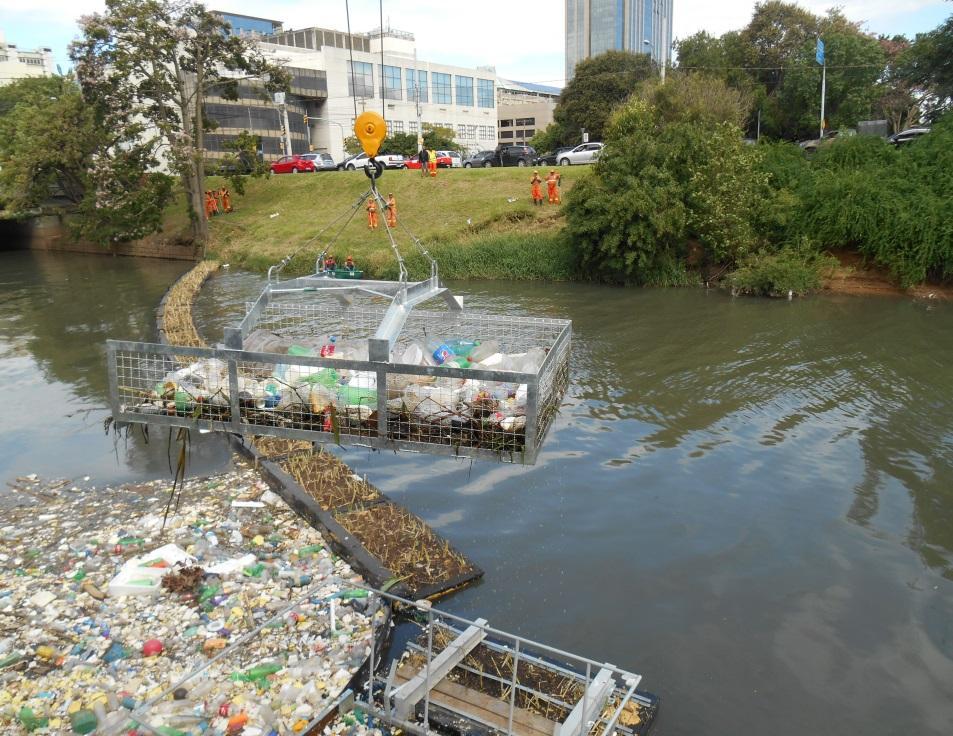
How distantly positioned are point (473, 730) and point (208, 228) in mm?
31171

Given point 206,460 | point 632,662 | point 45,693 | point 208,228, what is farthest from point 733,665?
point 208,228

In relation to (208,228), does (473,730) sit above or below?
below

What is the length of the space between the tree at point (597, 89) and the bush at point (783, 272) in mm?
33161

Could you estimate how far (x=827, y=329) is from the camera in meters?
16.1

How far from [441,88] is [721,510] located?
69.0m

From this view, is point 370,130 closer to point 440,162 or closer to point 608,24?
point 440,162

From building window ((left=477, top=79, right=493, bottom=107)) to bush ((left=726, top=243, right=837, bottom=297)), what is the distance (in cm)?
5924

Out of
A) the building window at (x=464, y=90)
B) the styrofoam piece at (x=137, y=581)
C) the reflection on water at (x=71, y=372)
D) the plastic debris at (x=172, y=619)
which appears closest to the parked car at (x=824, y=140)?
the reflection on water at (x=71, y=372)

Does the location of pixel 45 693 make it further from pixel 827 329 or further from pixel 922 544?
pixel 827 329

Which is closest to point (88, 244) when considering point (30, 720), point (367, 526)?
point (367, 526)

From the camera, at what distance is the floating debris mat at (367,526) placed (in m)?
6.46

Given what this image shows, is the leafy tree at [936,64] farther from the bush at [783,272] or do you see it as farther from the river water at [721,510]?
the river water at [721,510]

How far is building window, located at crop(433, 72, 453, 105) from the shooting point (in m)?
70.2

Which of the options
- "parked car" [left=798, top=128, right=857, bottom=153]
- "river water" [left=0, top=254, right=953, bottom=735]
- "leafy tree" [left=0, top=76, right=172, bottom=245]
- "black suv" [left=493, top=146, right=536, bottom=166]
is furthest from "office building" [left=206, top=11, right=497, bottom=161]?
"river water" [left=0, top=254, right=953, bottom=735]
